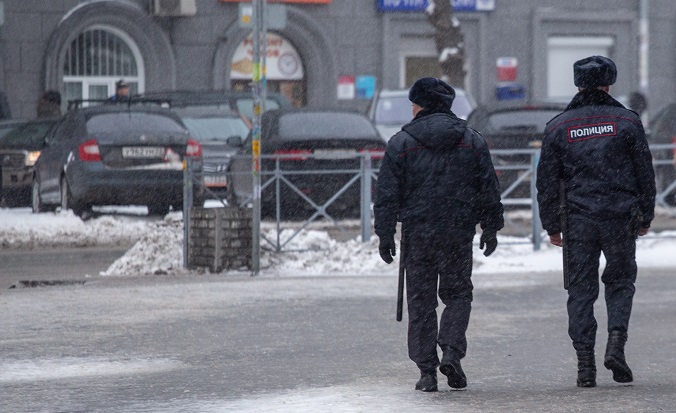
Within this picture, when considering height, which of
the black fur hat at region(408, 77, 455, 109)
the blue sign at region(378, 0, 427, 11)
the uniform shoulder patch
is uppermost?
the blue sign at region(378, 0, 427, 11)

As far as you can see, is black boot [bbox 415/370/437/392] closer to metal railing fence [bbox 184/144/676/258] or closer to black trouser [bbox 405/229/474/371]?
black trouser [bbox 405/229/474/371]

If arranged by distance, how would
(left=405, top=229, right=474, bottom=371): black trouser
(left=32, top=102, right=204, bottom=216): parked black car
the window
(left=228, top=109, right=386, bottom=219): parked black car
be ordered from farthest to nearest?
1. the window
2. (left=32, top=102, right=204, bottom=216): parked black car
3. (left=228, top=109, right=386, bottom=219): parked black car
4. (left=405, top=229, right=474, bottom=371): black trouser

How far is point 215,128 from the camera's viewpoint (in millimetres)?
22844

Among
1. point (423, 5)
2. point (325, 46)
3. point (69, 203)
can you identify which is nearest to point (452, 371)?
point (69, 203)

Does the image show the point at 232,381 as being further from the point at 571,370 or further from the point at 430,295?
the point at 571,370

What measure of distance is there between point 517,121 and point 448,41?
11.5 meters

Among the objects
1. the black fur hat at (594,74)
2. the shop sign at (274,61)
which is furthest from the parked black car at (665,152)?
the shop sign at (274,61)

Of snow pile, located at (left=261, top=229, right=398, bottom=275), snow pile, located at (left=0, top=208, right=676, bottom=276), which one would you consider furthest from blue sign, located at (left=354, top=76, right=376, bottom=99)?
snow pile, located at (left=261, top=229, right=398, bottom=275)

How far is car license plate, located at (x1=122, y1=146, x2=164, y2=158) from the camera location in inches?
766

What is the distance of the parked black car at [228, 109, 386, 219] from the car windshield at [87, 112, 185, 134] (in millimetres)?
1142

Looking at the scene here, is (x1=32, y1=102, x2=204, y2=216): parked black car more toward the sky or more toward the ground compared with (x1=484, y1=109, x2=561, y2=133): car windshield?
more toward the ground

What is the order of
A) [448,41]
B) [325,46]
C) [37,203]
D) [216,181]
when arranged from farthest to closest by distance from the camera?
[325,46] → [448,41] → [37,203] → [216,181]

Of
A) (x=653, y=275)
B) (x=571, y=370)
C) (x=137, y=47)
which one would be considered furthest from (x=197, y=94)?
(x=571, y=370)

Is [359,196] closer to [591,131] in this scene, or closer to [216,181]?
[216,181]
